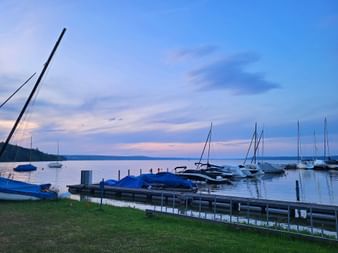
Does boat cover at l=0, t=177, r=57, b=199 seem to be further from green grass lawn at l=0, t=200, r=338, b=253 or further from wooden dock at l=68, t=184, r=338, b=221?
green grass lawn at l=0, t=200, r=338, b=253

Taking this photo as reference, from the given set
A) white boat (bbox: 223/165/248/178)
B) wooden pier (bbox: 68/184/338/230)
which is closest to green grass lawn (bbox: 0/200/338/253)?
wooden pier (bbox: 68/184/338/230)

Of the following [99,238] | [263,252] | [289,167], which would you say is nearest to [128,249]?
[99,238]

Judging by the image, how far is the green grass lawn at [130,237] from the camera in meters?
8.47

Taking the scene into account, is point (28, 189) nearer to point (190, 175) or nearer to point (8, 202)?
point (8, 202)

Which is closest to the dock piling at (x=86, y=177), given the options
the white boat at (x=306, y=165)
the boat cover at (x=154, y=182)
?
the boat cover at (x=154, y=182)

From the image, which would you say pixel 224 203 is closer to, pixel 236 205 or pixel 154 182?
pixel 236 205

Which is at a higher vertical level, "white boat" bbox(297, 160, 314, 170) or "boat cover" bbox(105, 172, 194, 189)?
"white boat" bbox(297, 160, 314, 170)

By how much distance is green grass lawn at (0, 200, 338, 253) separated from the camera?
8.47m

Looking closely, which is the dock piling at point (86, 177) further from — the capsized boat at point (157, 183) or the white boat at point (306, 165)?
the white boat at point (306, 165)

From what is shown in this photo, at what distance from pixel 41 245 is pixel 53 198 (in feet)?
42.4

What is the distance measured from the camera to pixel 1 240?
9219 mm

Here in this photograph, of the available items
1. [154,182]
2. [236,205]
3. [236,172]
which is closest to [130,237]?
[236,205]

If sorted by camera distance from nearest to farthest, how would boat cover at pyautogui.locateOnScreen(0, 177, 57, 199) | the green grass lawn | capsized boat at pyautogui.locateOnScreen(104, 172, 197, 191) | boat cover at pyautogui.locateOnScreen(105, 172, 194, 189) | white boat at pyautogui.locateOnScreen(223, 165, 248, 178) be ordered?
the green grass lawn
boat cover at pyautogui.locateOnScreen(0, 177, 57, 199)
capsized boat at pyautogui.locateOnScreen(104, 172, 197, 191)
boat cover at pyautogui.locateOnScreen(105, 172, 194, 189)
white boat at pyautogui.locateOnScreen(223, 165, 248, 178)

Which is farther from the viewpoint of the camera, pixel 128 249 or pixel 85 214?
pixel 85 214
